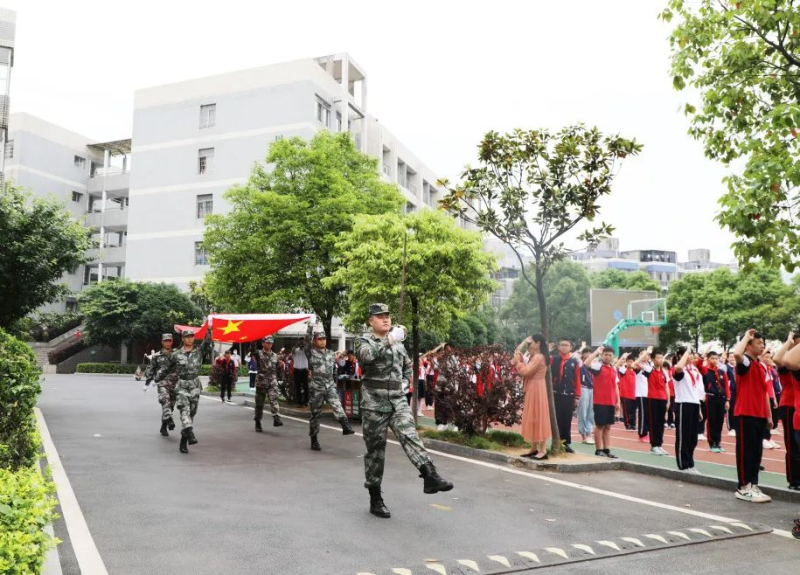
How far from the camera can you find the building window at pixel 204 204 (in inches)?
1704

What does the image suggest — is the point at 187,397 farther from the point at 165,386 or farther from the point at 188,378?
the point at 165,386

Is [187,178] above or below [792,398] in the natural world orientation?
above

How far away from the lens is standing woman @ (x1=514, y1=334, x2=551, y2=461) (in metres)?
10.8

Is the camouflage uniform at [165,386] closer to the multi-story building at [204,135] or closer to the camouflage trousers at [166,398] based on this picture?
the camouflage trousers at [166,398]

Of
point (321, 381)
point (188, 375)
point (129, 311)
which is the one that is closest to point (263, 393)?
point (321, 381)

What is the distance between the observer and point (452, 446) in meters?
12.2

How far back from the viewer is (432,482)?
6621 millimetres

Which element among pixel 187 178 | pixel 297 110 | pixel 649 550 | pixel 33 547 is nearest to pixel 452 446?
pixel 649 550

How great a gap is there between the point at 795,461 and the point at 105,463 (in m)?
9.38

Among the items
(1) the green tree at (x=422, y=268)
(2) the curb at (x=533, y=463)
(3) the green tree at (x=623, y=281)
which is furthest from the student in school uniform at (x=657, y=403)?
(3) the green tree at (x=623, y=281)

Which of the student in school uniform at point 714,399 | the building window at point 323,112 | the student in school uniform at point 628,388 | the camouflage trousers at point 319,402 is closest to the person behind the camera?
the camouflage trousers at point 319,402

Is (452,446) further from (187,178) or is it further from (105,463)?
(187,178)

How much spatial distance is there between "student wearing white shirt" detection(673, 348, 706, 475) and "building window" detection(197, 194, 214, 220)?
1452 inches

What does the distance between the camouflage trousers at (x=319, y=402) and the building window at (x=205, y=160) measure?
3431 cm
